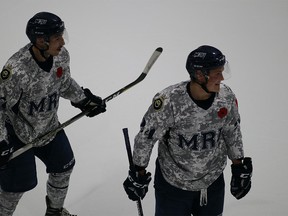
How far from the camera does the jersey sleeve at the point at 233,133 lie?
2.32m

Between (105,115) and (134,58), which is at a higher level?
(134,58)

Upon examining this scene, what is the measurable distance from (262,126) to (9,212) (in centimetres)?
211

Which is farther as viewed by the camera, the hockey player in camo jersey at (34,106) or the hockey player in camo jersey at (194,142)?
the hockey player in camo jersey at (34,106)

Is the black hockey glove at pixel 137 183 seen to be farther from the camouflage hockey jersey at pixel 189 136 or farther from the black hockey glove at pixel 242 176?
the black hockey glove at pixel 242 176

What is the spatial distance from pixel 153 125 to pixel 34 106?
2.37 ft

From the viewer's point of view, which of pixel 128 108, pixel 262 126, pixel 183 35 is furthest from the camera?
pixel 183 35

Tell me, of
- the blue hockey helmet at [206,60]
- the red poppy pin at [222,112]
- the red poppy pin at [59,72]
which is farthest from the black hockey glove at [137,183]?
the red poppy pin at [59,72]

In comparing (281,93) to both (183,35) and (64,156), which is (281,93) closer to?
(183,35)

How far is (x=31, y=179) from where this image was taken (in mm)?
2775

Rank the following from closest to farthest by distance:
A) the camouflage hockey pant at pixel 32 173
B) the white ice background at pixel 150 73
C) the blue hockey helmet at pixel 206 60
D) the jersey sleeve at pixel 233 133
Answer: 1. the blue hockey helmet at pixel 206 60
2. the jersey sleeve at pixel 233 133
3. the camouflage hockey pant at pixel 32 173
4. the white ice background at pixel 150 73

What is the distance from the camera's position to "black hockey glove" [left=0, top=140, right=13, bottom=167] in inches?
101

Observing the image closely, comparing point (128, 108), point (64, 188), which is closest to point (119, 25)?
point (128, 108)

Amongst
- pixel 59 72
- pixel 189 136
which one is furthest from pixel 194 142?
pixel 59 72

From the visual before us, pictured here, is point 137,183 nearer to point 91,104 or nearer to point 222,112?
point 222,112
